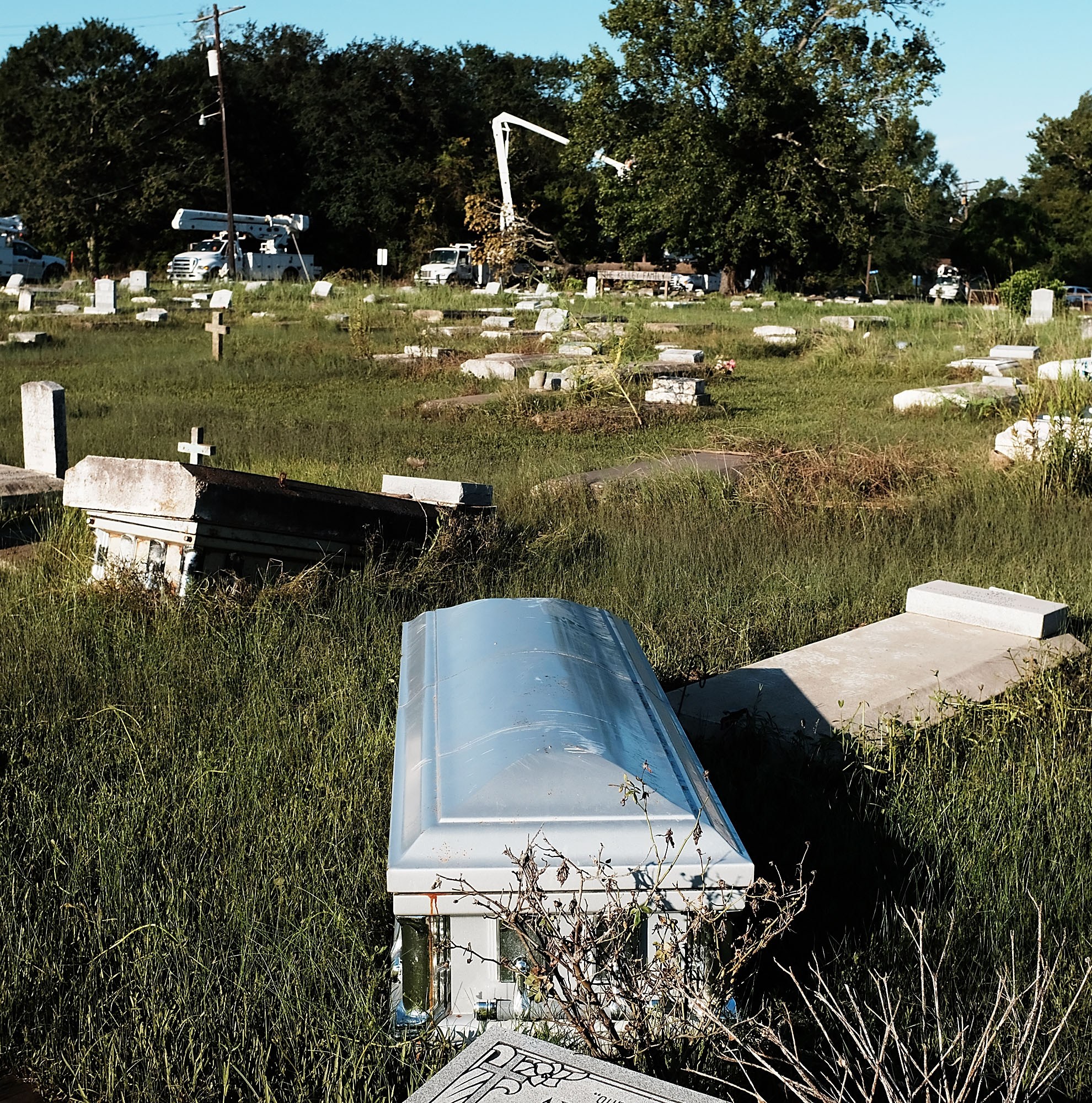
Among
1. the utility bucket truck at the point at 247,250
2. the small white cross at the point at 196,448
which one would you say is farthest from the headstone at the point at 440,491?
the utility bucket truck at the point at 247,250

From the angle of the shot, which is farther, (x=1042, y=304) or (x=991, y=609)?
(x=1042, y=304)

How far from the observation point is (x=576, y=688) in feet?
8.99

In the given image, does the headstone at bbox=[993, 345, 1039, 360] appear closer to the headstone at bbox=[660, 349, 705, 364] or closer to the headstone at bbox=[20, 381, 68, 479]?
the headstone at bbox=[660, 349, 705, 364]

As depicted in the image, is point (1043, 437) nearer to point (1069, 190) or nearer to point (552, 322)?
point (552, 322)

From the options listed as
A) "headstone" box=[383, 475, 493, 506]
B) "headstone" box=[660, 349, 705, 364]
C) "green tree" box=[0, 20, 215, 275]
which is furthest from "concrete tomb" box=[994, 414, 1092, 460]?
"green tree" box=[0, 20, 215, 275]

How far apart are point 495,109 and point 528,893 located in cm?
5674

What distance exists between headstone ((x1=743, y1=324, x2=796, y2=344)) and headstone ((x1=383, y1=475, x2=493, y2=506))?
46.3ft

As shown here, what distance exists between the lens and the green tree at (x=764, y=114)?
3438 centimetres

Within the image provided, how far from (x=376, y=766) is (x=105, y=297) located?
2264 centimetres

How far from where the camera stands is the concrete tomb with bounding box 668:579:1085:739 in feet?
13.5

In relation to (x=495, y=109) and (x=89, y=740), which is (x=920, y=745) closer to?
(x=89, y=740)

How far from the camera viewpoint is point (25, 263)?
3500cm

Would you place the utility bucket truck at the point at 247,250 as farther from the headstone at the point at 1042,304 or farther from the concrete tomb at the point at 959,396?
the concrete tomb at the point at 959,396

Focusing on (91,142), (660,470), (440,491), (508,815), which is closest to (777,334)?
(660,470)
